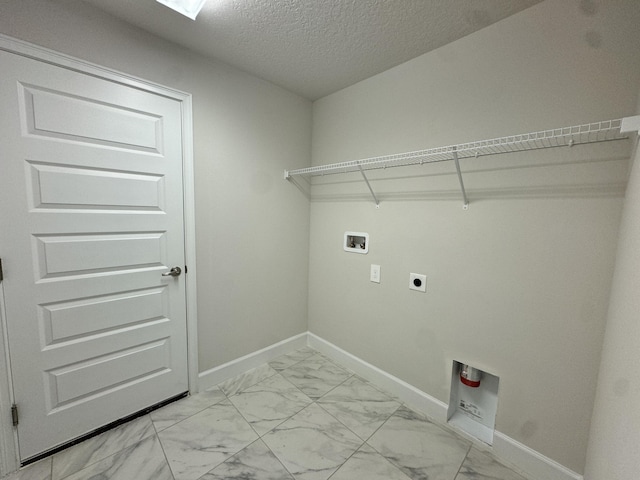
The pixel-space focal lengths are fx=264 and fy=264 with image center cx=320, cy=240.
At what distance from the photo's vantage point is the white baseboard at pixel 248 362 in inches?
81.1

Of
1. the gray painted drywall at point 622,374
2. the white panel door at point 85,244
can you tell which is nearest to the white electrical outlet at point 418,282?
the gray painted drywall at point 622,374

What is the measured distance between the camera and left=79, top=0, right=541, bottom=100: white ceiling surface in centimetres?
138

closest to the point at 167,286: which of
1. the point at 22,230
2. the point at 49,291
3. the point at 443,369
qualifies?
the point at 49,291

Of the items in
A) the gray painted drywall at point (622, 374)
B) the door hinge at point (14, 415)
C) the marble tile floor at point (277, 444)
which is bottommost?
the marble tile floor at point (277, 444)

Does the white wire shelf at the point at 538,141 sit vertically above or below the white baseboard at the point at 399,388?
above

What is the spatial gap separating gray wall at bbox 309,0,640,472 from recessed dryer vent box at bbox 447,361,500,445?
0.28 feet

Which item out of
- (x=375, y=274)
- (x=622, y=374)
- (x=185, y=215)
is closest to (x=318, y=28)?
(x=185, y=215)

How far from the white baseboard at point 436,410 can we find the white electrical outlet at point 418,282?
2.41ft

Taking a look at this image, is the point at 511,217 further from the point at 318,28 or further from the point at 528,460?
the point at 318,28

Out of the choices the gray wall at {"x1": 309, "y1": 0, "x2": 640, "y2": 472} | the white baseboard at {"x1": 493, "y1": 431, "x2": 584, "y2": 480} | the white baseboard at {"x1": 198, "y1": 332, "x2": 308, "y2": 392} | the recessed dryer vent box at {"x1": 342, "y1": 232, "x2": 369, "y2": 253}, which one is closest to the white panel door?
the white baseboard at {"x1": 198, "y1": 332, "x2": 308, "y2": 392}

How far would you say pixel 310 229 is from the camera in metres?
2.67

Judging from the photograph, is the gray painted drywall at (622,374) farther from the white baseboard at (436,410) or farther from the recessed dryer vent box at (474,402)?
the recessed dryer vent box at (474,402)

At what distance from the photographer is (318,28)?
155 cm

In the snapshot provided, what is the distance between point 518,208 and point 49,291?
8.35ft
